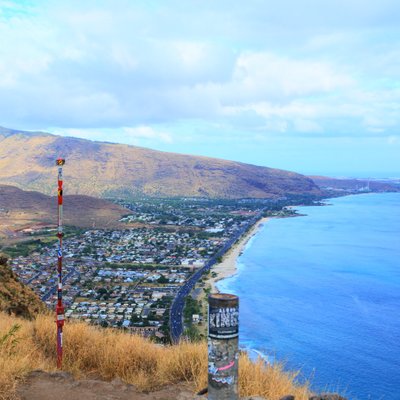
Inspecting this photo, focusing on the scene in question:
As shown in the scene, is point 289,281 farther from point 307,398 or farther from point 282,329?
point 307,398

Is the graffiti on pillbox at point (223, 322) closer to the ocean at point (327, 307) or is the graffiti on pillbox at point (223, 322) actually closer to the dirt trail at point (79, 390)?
the dirt trail at point (79, 390)

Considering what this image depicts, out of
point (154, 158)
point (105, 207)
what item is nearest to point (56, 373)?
point (105, 207)

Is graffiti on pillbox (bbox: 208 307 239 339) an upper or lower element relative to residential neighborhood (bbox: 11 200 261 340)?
upper

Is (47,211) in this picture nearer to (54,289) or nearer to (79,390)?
(54,289)

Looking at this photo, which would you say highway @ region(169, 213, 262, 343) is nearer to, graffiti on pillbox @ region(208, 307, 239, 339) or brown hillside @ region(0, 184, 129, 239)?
graffiti on pillbox @ region(208, 307, 239, 339)

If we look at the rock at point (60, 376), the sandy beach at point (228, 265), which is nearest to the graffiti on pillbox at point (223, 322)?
the rock at point (60, 376)

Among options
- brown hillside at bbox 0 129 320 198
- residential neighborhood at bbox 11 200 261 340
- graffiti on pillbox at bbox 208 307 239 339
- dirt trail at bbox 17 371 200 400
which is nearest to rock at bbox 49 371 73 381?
dirt trail at bbox 17 371 200 400
